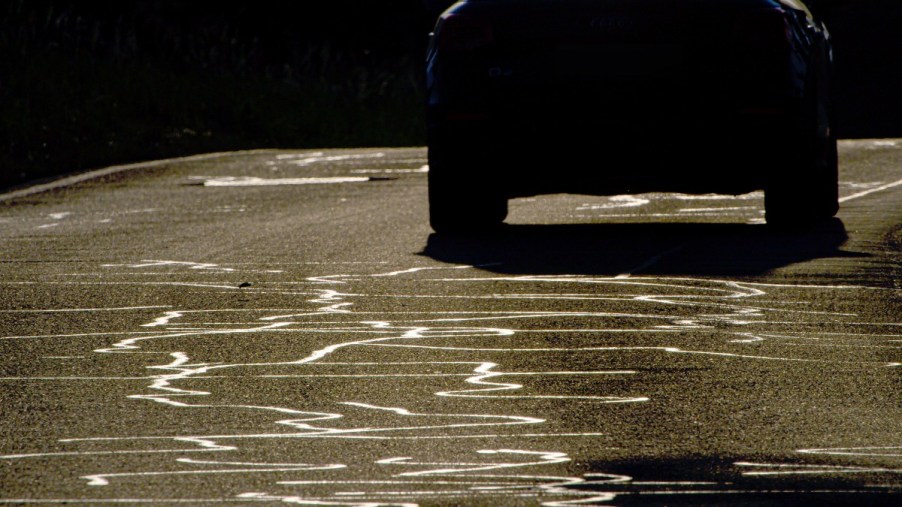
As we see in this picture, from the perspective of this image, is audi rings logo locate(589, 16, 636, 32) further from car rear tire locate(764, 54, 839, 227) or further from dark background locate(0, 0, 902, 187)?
dark background locate(0, 0, 902, 187)

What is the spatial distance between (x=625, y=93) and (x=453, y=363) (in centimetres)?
442

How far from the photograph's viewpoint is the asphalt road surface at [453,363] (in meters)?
5.38

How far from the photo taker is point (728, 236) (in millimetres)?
12219

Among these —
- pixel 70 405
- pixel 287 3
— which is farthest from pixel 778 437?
pixel 287 3

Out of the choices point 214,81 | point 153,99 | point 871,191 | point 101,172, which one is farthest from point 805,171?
point 214,81

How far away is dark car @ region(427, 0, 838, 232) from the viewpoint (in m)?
11.5

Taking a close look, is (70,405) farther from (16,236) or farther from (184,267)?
(16,236)

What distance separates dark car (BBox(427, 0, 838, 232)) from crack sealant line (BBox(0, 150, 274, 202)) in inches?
236

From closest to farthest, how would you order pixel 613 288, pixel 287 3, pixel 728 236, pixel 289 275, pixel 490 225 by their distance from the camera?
1. pixel 613 288
2. pixel 289 275
3. pixel 728 236
4. pixel 490 225
5. pixel 287 3

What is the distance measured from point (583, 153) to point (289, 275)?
82.2 inches

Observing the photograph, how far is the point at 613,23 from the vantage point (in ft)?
37.7

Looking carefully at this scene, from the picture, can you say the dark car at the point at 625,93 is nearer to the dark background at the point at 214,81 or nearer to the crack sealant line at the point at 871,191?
the crack sealant line at the point at 871,191

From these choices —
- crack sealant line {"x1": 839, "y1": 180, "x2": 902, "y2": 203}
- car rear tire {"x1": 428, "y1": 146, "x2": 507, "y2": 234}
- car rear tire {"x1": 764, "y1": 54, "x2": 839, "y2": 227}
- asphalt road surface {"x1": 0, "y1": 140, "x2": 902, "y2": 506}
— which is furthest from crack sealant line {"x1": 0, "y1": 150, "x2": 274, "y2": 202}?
car rear tire {"x1": 764, "y1": 54, "x2": 839, "y2": 227}

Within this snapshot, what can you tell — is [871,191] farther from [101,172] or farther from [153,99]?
[153,99]
